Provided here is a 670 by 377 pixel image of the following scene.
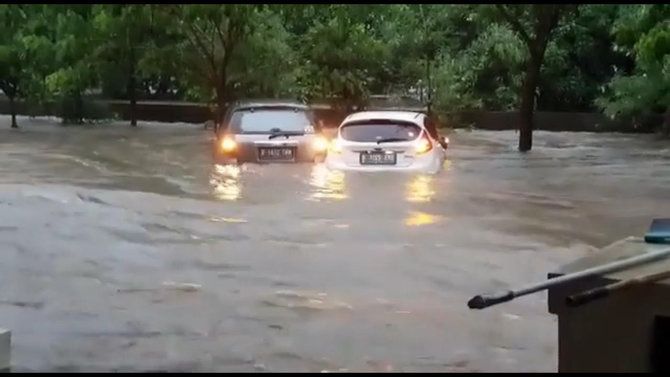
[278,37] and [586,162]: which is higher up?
[278,37]

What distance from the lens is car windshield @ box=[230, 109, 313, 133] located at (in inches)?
770

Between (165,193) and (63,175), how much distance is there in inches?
157

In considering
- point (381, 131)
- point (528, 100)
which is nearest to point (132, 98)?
point (528, 100)

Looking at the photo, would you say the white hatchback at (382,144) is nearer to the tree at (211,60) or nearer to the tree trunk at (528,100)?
the tree trunk at (528,100)

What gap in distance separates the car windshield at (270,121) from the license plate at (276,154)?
32 centimetres

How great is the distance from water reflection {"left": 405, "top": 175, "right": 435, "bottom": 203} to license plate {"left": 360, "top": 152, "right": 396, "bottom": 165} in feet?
1.66

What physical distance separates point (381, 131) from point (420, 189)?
1.00 m

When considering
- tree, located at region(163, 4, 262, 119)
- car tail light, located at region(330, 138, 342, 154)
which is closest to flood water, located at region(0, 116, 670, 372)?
car tail light, located at region(330, 138, 342, 154)

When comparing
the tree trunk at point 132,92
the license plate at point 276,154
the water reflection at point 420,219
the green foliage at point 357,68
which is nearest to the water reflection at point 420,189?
the water reflection at point 420,219

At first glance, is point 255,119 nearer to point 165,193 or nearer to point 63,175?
point 165,193

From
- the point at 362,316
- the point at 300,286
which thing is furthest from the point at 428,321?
the point at 300,286

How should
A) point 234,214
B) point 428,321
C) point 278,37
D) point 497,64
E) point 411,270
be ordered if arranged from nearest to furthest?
point 428,321 → point 411,270 → point 234,214 → point 278,37 → point 497,64

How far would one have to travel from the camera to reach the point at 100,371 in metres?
8.03

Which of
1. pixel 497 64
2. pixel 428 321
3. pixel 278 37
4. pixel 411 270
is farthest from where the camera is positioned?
pixel 497 64
